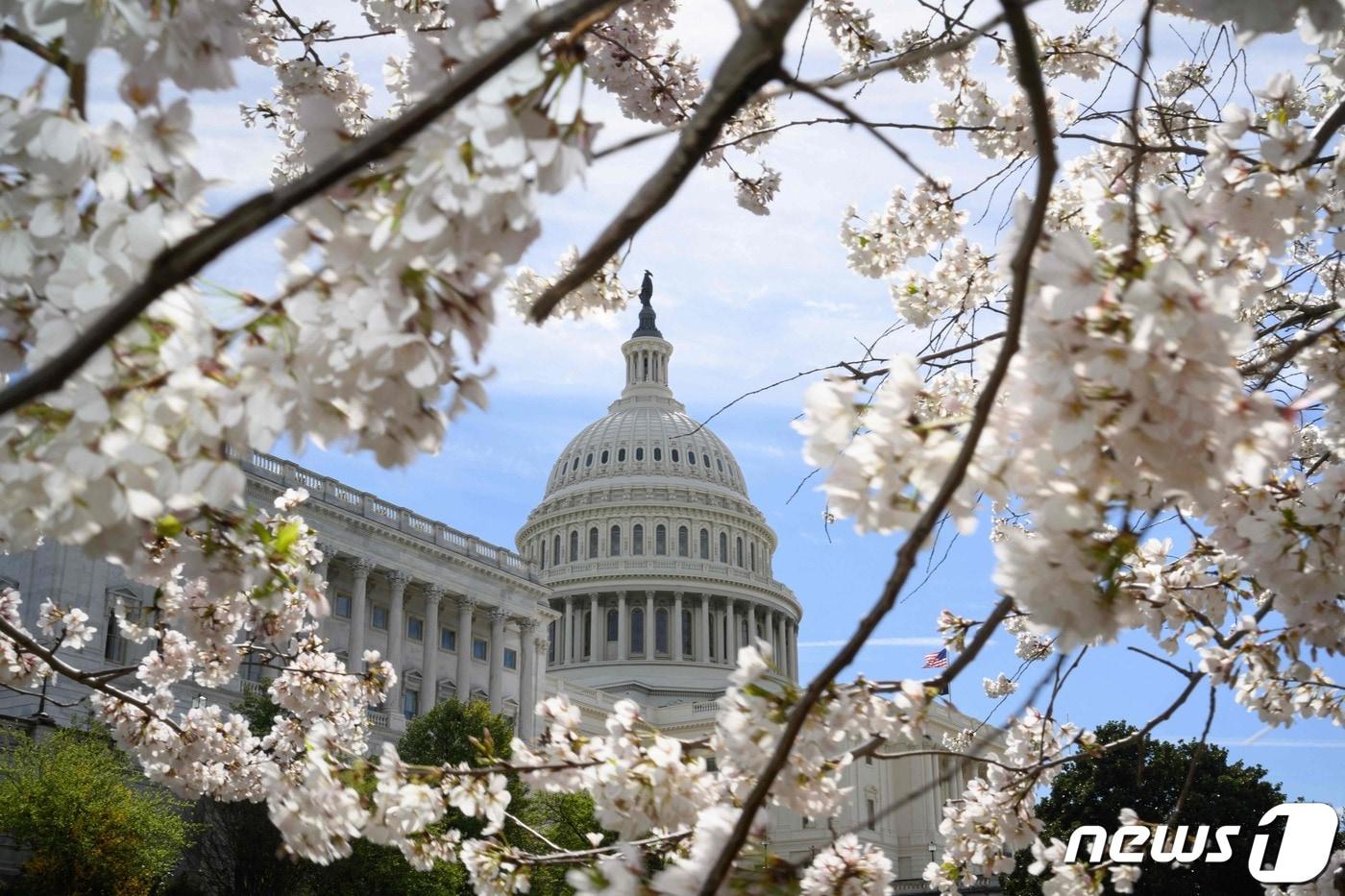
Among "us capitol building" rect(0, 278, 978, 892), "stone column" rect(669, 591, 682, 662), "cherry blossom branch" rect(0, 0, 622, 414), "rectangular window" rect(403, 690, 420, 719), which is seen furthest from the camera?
"stone column" rect(669, 591, 682, 662)

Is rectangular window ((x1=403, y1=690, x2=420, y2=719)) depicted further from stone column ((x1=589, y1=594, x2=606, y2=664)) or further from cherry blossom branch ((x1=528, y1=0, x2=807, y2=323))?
cherry blossom branch ((x1=528, y1=0, x2=807, y2=323))

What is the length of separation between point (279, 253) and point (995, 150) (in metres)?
7.46

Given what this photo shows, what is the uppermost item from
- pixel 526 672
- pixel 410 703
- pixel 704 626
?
pixel 704 626

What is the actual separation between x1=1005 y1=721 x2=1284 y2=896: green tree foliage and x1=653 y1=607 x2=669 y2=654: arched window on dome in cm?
4911

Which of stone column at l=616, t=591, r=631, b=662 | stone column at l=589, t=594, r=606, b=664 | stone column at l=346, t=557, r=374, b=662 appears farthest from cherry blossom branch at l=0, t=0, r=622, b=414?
stone column at l=589, t=594, r=606, b=664

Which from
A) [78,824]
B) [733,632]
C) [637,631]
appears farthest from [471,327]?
[733,632]

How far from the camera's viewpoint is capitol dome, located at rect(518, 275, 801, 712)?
87.0 metres

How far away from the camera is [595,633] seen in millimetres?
88062

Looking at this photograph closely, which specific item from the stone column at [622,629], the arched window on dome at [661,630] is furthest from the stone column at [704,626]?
the stone column at [622,629]

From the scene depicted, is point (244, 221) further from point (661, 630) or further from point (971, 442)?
point (661, 630)

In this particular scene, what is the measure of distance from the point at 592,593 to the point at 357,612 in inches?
1404

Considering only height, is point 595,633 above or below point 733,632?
below

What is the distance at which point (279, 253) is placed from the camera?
2109 millimetres

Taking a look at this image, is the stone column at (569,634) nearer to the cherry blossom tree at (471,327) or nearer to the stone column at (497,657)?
the stone column at (497,657)
